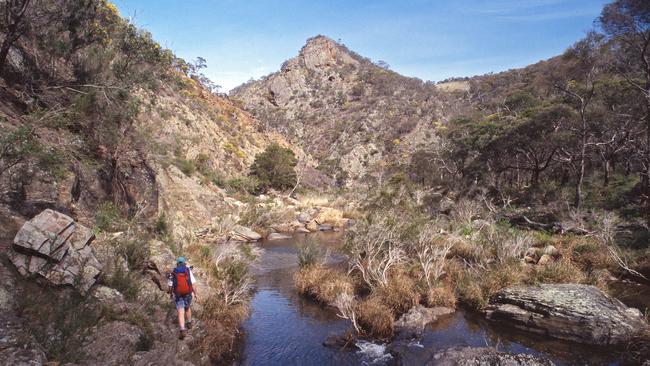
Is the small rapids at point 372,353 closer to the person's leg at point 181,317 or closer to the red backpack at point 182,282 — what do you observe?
the person's leg at point 181,317

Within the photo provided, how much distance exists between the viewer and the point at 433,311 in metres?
12.7

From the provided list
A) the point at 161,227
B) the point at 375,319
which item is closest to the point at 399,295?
the point at 375,319

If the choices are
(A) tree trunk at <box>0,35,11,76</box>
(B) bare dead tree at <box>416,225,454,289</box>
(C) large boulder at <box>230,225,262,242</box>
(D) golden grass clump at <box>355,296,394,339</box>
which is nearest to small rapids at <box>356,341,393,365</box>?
(D) golden grass clump at <box>355,296,394,339</box>

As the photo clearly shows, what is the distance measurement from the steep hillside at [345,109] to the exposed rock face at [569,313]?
1878 inches

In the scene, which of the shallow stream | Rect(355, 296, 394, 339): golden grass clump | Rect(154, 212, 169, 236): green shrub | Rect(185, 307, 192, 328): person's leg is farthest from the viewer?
Rect(154, 212, 169, 236): green shrub

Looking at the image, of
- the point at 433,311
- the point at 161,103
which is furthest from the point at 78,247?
the point at 161,103

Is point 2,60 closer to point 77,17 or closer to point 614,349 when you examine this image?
point 77,17

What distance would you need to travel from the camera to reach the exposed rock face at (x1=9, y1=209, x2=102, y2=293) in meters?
7.48

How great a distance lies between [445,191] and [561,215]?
1691 cm

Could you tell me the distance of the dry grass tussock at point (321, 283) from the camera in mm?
13992

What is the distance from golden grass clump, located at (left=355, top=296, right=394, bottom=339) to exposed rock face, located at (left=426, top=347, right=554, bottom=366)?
2089 millimetres

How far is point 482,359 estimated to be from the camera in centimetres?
834

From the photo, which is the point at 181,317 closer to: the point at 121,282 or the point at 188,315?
the point at 188,315

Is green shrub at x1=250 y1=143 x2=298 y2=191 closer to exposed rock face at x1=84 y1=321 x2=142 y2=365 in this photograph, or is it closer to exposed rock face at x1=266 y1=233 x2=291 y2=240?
exposed rock face at x1=266 y1=233 x2=291 y2=240
